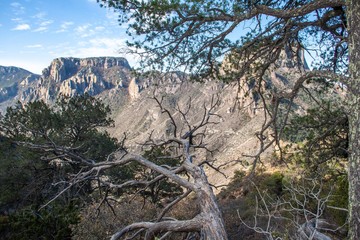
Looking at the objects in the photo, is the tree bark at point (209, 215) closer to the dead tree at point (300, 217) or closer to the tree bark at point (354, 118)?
the dead tree at point (300, 217)

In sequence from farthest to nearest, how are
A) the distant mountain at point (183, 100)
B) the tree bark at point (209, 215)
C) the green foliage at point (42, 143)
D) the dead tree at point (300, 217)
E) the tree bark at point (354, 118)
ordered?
1. the green foliage at point (42, 143)
2. the distant mountain at point (183, 100)
3. the tree bark at point (209, 215)
4. the tree bark at point (354, 118)
5. the dead tree at point (300, 217)

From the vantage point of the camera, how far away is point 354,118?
2.97 metres

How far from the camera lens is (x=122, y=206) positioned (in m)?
9.23

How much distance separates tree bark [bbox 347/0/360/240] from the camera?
2855 mm

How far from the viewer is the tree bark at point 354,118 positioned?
286 centimetres

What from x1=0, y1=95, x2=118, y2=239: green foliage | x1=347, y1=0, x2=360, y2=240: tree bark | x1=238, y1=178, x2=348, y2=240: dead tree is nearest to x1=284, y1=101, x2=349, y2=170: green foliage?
x1=238, y1=178, x2=348, y2=240: dead tree

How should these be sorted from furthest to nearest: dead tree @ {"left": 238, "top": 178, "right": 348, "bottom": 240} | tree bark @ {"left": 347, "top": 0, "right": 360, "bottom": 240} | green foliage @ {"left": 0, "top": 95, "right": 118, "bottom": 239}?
green foliage @ {"left": 0, "top": 95, "right": 118, "bottom": 239} → tree bark @ {"left": 347, "top": 0, "right": 360, "bottom": 240} → dead tree @ {"left": 238, "top": 178, "right": 348, "bottom": 240}

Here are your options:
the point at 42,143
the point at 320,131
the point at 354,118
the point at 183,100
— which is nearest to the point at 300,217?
the point at 320,131

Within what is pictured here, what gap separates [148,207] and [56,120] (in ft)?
29.4

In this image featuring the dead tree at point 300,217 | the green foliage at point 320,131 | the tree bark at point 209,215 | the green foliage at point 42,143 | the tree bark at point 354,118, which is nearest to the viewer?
the dead tree at point 300,217

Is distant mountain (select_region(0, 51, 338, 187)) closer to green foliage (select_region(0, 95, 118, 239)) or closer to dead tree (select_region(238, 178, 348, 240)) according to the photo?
dead tree (select_region(238, 178, 348, 240))

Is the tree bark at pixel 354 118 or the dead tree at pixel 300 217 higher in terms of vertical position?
the tree bark at pixel 354 118

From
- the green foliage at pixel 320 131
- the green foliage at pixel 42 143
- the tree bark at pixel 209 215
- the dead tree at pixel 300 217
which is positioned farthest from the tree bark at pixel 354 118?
the green foliage at pixel 42 143

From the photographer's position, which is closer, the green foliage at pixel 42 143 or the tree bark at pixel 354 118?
the tree bark at pixel 354 118
